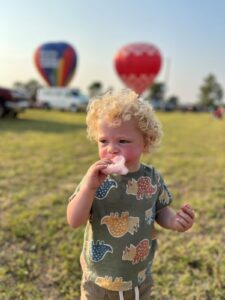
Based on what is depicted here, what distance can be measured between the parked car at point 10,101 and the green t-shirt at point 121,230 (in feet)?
39.2

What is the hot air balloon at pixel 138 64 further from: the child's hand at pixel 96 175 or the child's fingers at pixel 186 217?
the child's hand at pixel 96 175

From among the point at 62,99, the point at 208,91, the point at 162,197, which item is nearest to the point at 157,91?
the point at 208,91

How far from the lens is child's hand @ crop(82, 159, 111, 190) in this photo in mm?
1436

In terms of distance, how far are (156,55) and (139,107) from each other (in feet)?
62.3

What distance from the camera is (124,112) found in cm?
152

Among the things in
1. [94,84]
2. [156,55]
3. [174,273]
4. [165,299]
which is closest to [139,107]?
[165,299]

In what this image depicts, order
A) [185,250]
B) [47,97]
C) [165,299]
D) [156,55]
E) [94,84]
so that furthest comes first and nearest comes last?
[94,84] < [47,97] < [156,55] < [185,250] < [165,299]

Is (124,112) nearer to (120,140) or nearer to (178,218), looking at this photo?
(120,140)

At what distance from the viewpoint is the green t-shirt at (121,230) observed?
5.22ft

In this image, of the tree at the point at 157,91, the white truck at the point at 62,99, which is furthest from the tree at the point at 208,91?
the white truck at the point at 62,99

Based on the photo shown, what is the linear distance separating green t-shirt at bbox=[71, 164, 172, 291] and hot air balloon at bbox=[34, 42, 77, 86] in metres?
26.4

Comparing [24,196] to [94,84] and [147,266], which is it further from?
[94,84]

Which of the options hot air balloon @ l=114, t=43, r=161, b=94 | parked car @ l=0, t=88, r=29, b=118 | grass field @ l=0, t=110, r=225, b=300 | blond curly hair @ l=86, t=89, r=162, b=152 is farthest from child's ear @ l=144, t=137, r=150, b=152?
hot air balloon @ l=114, t=43, r=161, b=94

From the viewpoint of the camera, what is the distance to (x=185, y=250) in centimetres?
311
